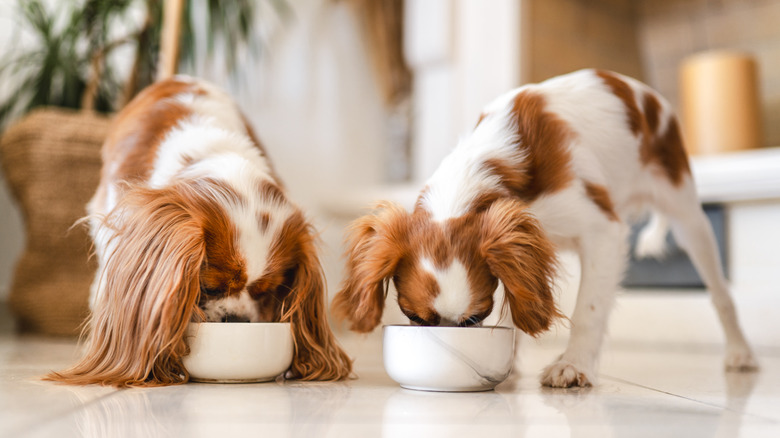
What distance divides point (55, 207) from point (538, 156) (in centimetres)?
183

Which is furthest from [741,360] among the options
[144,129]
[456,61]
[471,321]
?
[456,61]

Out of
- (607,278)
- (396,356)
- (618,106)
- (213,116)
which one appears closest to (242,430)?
(396,356)

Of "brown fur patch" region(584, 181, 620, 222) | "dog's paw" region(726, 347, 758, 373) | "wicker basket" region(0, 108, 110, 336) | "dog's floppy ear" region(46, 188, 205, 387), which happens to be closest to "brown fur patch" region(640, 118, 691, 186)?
"brown fur patch" region(584, 181, 620, 222)

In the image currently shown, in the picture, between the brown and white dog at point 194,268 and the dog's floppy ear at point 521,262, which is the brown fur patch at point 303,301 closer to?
the brown and white dog at point 194,268

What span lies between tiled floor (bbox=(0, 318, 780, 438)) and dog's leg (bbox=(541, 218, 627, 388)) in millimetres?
47

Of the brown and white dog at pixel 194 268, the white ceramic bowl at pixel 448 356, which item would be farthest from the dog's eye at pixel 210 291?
the white ceramic bowl at pixel 448 356

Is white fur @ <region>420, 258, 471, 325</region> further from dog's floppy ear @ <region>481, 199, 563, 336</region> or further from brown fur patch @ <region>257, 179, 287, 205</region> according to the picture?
brown fur patch @ <region>257, 179, 287, 205</region>

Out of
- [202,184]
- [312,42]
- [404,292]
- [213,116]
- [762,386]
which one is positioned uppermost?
[312,42]

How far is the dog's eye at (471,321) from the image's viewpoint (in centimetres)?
136

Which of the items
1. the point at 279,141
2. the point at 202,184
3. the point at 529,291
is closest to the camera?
the point at 529,291

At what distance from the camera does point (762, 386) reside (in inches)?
66.4

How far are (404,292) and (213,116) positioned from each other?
0.78 m

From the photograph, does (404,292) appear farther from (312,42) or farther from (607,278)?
(312,42)

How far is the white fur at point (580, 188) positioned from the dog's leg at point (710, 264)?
0.16 metres
